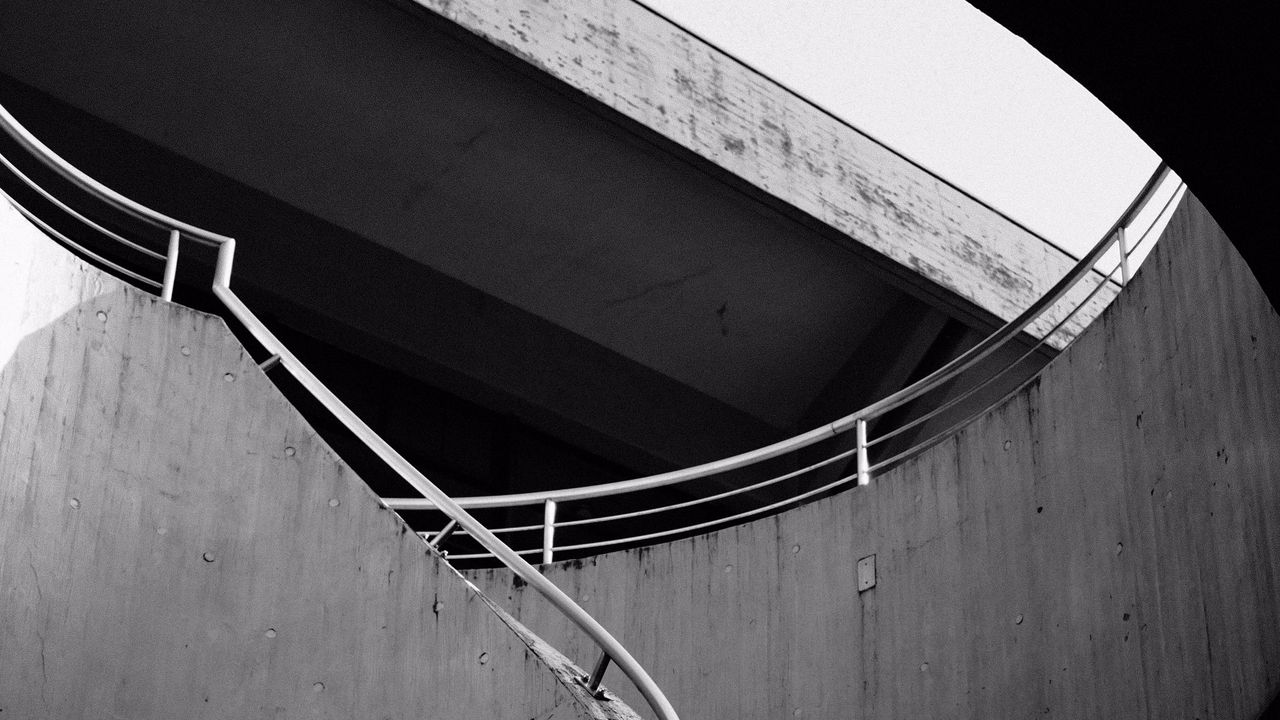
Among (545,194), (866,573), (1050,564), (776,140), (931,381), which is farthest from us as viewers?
(776,140)

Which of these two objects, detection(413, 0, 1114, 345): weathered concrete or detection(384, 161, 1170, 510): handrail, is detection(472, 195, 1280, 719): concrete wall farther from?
detection(413, 0, 1114, 345): weathered concrete

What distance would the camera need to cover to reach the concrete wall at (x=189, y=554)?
625 centimetres

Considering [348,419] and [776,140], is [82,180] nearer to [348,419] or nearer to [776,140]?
[348,419]

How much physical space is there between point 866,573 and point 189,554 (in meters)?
4.53

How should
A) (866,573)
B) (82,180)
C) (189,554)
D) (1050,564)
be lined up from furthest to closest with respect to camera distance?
1. (866,573)
2. (1050,564)
3. (82,180)
4. (189,554)

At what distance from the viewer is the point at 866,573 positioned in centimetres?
942

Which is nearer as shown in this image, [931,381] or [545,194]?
[931,381]

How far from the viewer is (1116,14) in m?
3.51

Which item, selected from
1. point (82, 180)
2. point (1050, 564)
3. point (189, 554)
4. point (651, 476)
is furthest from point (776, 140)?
point (189, 554)

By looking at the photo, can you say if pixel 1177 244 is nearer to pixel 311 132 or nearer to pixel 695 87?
pixel 695 87

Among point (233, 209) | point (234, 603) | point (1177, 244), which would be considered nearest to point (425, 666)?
point (234, 603)

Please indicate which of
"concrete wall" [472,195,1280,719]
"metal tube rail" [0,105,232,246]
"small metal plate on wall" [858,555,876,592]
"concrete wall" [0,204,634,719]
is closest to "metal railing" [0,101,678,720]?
"metal tube rail" [0,105,232,246]

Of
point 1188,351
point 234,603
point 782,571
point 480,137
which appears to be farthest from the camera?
point 480,137

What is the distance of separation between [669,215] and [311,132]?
3.11m
